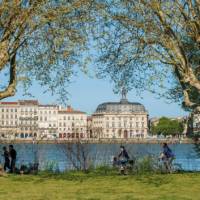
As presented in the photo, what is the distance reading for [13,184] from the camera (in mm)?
25594

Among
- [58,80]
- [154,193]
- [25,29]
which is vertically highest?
[25,29]

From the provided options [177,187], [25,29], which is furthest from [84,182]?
[25,29]

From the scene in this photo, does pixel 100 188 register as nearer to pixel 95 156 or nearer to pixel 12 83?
pixel 12 83

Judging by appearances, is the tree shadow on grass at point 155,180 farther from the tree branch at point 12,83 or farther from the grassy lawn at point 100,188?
the tree branch at point 12,83

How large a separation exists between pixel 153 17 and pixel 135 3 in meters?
1.00

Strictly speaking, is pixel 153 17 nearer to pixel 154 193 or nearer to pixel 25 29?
pixel 25 29

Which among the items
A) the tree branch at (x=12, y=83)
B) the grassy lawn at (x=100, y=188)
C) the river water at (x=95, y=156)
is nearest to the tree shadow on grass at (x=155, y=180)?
the grassy lawn at (x=100, y=188)

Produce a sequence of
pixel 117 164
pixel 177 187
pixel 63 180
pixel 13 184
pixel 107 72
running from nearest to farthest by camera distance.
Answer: pixel 177 187, pixel 13 184, pixel 63 180, pixel 107 72, pixel 117 164

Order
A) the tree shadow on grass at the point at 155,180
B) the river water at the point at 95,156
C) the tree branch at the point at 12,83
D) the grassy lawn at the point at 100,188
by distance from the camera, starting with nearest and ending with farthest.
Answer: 1. the grassy lawn at the point at 100,188
2. the tree shadow on grass at the point at 155,180
3. the tree branch at the point at 12,83
4. the river water at the point at 95,156

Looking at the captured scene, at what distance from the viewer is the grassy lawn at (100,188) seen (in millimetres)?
21094

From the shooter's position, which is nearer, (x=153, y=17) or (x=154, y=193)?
(x=154, y=193)

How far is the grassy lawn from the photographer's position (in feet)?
69.2

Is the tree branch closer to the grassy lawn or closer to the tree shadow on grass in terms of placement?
the grassy lawn

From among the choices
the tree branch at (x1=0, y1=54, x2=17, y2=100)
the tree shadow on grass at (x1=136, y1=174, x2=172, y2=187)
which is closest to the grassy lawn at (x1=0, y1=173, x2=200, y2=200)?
the tree shadow on grass at (x1=136, y1=174, x2=172, y2=187)
